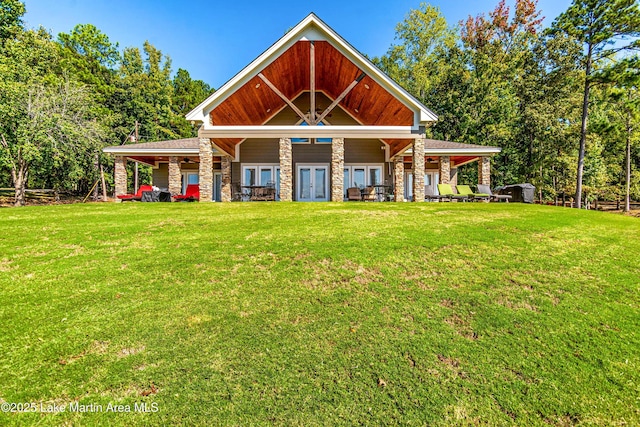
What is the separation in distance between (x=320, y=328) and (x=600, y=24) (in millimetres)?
25487

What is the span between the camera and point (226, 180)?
1602cm

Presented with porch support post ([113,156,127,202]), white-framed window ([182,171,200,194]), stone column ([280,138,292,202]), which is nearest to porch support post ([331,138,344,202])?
stone column ([280,138,292,202])

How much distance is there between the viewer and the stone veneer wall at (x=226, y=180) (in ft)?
51.7

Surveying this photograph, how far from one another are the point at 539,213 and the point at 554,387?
8.03 m

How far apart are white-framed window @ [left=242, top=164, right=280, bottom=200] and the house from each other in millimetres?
57

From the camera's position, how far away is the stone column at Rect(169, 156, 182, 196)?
16688mm

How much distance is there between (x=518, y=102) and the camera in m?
27.3

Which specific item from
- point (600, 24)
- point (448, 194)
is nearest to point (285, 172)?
point (448, 194)

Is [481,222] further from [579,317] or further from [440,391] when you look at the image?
[440,391]

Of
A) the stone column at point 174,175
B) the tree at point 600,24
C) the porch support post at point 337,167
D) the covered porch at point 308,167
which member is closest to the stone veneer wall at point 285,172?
the porch support post at point 337,167

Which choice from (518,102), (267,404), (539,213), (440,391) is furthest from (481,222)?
(518,102)

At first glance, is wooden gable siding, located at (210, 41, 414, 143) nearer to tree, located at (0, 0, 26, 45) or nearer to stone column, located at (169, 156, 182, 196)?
stone column, located at (169, 156, 182, 196)

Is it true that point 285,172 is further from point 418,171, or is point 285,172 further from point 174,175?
point 174,175

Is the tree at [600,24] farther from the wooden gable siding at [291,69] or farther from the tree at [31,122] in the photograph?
the tree at [31,122]
